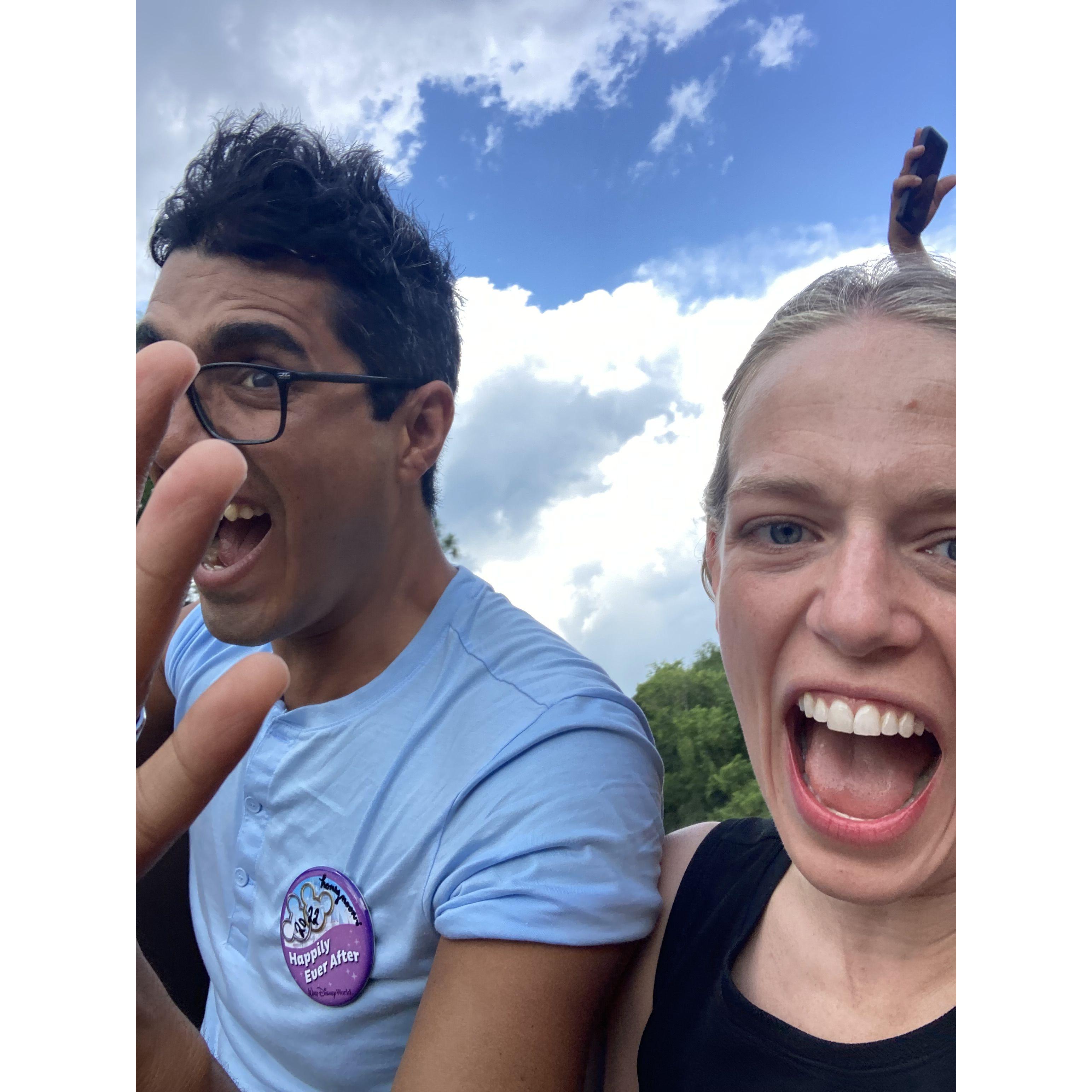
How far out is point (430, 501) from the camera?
4.03 feet

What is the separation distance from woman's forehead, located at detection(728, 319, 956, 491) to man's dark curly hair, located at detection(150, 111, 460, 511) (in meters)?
0.44

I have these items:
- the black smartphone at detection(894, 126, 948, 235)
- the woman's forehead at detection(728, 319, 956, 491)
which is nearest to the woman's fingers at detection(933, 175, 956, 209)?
the black smartphone at detection(894, 126, 948, 235)

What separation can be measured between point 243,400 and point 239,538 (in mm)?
172

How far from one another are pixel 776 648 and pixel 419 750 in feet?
1.52

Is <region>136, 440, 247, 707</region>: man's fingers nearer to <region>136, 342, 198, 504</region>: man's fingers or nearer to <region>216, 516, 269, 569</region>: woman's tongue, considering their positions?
<region>136, 342, 198, 504</region>: man's fingers

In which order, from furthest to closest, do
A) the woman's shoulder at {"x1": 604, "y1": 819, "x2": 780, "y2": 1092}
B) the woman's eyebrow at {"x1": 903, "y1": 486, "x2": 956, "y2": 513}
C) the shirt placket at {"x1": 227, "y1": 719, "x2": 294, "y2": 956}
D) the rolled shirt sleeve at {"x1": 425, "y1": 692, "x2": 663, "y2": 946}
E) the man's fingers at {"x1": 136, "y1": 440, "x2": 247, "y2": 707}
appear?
1. the shirt placket at {"x1": 227, "y1": 719, "x2": 294, "y2": 956}
2. the woman's shoulder at {"x1": 604, "y1": 819, "x2": 780, "y2": 1092}
3. the rolled shirt sleeve at {"x1": 425, "y1": 692, "x2": 663, "y2": 946}
4. the woman's eyebrow at {"x1": 903, "y1": 486, "x2": 956, "y2": 513}
5. the man's fingers at {"x1": 136, "y1": 440, "x2": 247, "y2": 707}

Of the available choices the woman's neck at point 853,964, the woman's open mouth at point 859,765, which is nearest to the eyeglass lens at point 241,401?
the woman's open mouth at point 859,765

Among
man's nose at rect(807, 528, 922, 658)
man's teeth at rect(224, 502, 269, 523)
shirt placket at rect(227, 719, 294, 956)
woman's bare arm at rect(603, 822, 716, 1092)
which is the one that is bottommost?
woman's bare arm at rect(603, 822, 716, 1092)

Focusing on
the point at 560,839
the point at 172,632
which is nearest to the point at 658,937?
the point at 560,839

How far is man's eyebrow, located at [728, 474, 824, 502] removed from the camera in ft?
2.63

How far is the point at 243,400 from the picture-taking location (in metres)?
1.03

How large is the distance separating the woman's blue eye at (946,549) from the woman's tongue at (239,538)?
2.46 feet

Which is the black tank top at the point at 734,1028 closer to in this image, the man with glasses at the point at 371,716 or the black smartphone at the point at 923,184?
the man with glasses at the point at 371,716
